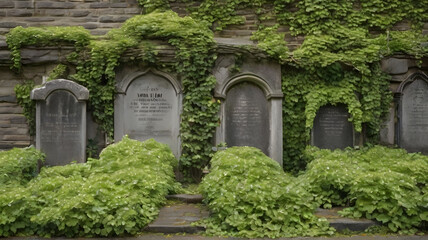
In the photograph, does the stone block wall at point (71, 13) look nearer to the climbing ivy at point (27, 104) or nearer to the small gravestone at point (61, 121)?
the climbing ivy at point (27, 104)

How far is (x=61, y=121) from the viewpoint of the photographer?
22.2 feet

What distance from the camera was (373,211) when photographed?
4133 millimetres

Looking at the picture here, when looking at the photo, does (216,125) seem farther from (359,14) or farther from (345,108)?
(359,14)

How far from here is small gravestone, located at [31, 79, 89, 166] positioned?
6.71 meters

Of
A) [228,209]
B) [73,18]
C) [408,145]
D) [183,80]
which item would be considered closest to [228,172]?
[228,209]

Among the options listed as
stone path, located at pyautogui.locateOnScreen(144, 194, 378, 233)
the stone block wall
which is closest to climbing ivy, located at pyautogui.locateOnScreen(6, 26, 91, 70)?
the stone block wall

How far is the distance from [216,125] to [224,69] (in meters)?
1.29

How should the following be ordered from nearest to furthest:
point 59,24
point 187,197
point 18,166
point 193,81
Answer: point 187,197 < point 18,166 < point 193,81 < point 59,24

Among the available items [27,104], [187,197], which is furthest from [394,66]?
[27,104]

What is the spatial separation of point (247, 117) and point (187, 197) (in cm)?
294

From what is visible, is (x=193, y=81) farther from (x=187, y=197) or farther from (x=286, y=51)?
(x=187, y=197)

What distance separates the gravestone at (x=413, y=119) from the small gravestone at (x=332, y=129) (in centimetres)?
138

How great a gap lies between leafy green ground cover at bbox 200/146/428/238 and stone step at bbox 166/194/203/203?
644 millimetres

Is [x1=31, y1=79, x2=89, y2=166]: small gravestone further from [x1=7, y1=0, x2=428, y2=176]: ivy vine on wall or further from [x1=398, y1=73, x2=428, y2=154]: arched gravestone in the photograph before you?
[x1=398, y1=73, x2=428, y2=154]: arched gravestone
